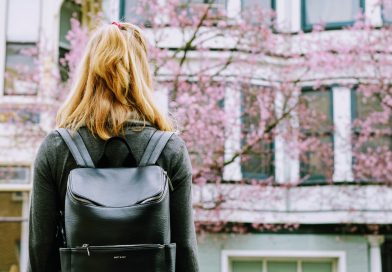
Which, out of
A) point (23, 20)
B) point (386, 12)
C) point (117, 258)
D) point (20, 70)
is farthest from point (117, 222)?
point (386, 12)

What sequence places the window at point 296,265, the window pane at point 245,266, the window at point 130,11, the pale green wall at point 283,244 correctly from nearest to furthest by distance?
the window at point 130,11
the pale green wall at point 283,244
the window pane at point 245,266
the window at point 296,265

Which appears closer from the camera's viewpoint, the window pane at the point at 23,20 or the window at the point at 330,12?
the window pane at the point at 23,20

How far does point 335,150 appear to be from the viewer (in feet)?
47.5

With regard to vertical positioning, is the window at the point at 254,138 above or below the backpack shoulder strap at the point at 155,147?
above

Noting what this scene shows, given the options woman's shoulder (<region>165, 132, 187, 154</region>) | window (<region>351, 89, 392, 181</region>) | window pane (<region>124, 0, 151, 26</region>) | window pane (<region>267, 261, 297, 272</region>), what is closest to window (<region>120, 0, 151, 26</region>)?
window pane (<region>124, 0, 151, 26</region>)

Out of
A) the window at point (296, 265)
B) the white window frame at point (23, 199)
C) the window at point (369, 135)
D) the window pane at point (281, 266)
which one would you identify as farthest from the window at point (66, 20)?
the window at point (369, 135)

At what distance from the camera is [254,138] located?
12789 mm

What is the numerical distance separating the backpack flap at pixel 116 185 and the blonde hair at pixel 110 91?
0.16m

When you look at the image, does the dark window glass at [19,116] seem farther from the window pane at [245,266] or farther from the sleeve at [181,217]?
the sleeve at [181,217]

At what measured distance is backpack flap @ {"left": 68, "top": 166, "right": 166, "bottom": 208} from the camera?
7.39ft

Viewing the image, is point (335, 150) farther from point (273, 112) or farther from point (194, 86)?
point (194, 86)

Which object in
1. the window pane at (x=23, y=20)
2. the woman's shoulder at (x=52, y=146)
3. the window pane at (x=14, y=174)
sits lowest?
the woman's shoulder at (x=52, y=146)

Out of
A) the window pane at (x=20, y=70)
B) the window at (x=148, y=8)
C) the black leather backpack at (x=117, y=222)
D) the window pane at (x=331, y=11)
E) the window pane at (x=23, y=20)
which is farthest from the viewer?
the window pane at (x=331, y=11)

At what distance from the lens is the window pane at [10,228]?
13211 millimetres
